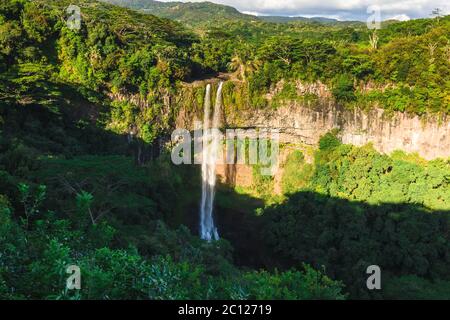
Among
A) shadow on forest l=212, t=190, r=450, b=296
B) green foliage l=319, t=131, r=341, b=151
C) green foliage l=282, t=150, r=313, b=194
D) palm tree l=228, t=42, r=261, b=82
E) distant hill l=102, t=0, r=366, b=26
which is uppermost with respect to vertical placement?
distant hill l=102, t=0, r=366, b=26

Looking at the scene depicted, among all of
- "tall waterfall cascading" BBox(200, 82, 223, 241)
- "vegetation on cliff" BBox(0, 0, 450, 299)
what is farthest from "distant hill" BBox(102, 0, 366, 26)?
"tall waterfall cascading" BBox(200, 82, 223, 241)

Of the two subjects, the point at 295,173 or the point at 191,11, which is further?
the point at 191,11

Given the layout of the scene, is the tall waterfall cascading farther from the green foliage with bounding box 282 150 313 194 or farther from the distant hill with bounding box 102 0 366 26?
the distant hill with bounding box 102 0 366 26

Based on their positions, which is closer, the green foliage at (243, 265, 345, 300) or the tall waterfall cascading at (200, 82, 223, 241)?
the green foliage at (243, 265, 345, 300)

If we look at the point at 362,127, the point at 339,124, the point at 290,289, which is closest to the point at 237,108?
the point at 339,124

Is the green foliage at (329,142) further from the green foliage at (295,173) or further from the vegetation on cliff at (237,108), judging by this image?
the green foliage at (295,173)

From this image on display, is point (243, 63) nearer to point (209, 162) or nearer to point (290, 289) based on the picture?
point (209, 162)

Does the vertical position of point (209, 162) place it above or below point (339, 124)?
below

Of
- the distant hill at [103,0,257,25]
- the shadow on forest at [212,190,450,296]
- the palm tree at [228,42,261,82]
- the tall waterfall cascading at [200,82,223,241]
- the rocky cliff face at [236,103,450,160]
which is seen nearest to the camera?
the shadow on forest at [212,190,450,296]

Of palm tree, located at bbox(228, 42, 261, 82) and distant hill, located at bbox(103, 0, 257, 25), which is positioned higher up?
distant hill, located at bbox(103, 0, 257, 25)

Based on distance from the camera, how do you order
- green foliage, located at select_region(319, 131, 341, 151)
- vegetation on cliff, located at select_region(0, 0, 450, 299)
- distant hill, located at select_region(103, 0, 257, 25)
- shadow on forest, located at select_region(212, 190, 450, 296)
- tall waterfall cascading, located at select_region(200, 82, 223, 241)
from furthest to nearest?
distant hill, located at select_region(103, 0, 257, 25) < green foliage, located at select_region(319, 131, 341, 151) < tall waterfall cascading, located at select_region(200, 82, 223, 241) < shadow on forest, located at select_region(212, 190, 450, 296) < vegetation on cliff, located at select_region(0, 0, 450, 299)
